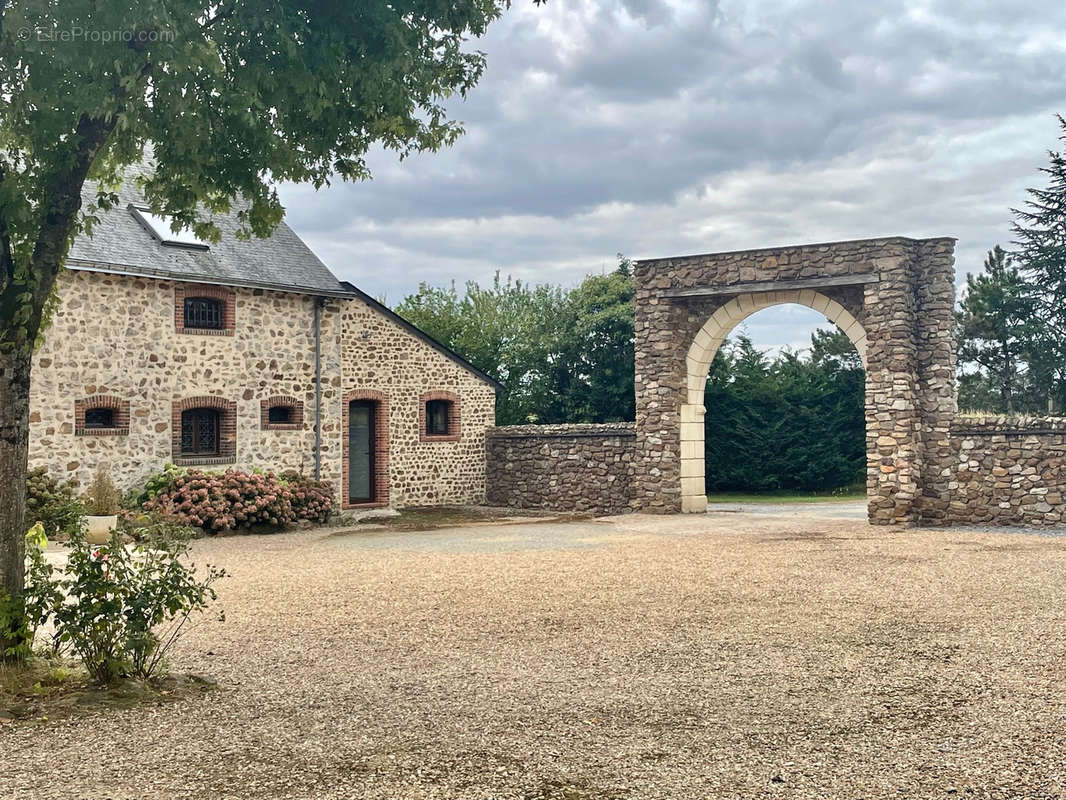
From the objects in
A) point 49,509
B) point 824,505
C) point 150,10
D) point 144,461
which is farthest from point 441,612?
point 824,505

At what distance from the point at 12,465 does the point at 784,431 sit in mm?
19053

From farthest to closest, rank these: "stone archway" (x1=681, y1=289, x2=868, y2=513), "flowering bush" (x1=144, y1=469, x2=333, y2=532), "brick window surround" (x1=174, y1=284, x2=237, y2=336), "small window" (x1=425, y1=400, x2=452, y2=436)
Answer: "small window" (x1=425, y1=400, x2=452, y2=436) → "brick window surround" (x1=174, y1=284, x2=237, y2=336) → "stone archway" (x1=681, y1=289, x2=868, y2=513) → "flowering bush" (x1=144, y1=469, x2=333, y2=532)

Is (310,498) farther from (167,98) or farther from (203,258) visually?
(167,98)

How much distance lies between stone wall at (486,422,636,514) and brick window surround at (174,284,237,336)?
5905 mm

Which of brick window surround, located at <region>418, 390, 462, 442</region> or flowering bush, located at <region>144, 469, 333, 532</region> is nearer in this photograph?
flowering bush, located at <region>144, 469, 333, 532</region>

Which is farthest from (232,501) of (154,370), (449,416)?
(449,416)

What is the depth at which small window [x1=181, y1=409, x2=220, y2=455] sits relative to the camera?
1616 cm

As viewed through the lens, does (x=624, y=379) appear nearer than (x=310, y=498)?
No

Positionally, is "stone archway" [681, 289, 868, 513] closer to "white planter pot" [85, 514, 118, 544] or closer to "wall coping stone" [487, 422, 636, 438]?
"wall coping stone" [487, 422, 636, 438]

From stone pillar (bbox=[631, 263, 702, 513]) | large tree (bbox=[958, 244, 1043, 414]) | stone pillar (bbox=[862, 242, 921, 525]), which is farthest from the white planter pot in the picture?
large tree (bbox=[958, 244, 1043, 414])

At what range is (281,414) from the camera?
17422 mm

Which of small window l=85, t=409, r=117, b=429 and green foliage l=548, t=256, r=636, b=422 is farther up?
green foliage l=548, t=256, r=636, b=422

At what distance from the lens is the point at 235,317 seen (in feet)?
54.2

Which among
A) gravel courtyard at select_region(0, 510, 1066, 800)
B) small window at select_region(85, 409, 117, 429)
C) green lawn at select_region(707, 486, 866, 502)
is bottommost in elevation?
green lawn at select_region(707, 486, 866, 502)
